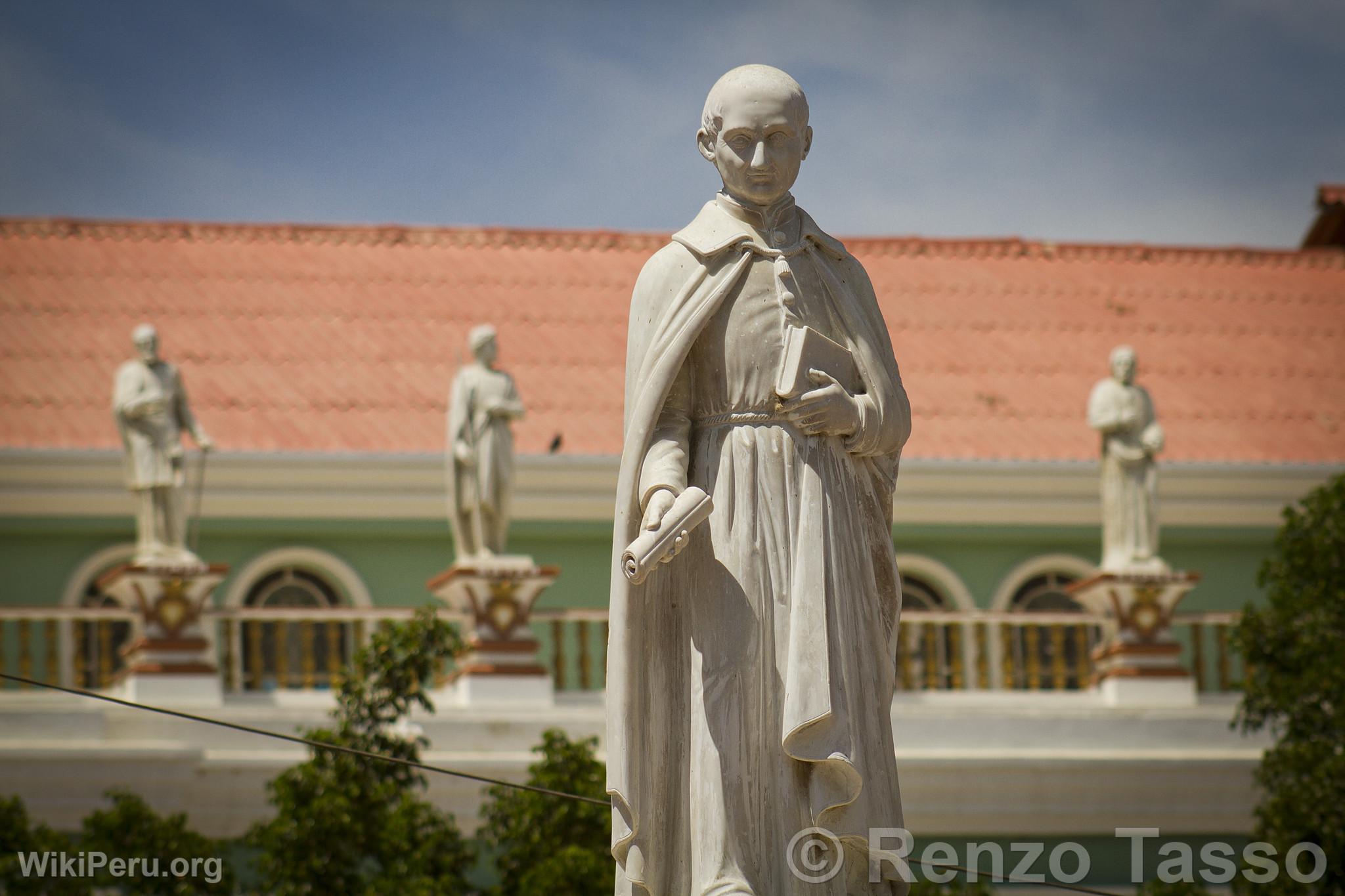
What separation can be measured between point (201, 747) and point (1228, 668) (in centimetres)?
679

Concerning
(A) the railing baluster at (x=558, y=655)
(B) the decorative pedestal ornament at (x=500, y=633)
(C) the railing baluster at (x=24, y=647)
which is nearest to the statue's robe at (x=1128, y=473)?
(A) the railing baluster at (x=558, y=655)

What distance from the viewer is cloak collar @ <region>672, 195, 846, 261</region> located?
15.7 feet

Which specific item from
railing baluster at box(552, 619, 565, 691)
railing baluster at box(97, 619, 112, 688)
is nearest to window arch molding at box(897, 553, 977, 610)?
railing baluster at box(552, 619, 565, 691)

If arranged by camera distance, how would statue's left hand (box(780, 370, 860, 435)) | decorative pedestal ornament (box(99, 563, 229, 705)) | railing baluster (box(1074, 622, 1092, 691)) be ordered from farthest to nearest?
railing baluster (box(1074, 622, 1092, 691)) → decorative pedestal ornament (box(99, 563, 229, 705)) → statue's left hand (box(780, 370, 860, 435))

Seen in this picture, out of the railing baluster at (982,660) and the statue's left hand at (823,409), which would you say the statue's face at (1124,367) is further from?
the statue's left hand at (823,409)

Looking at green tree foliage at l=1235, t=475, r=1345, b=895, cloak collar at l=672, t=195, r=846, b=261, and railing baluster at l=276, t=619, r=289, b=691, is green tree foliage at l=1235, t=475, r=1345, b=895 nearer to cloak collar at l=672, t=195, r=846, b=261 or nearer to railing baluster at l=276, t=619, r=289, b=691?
railing baluster at l=276, t=619, r=289, b=691

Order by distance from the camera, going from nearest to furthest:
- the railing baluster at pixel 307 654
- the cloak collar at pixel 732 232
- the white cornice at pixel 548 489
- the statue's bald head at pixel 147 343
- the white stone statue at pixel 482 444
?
the cloak collar at pixel 732 232 → the statue's bald head at pixel 147 343 → the white stone statue at pixel 482 444 → the railing baluster at pixel 307 654 → the white cornice at pixel 548 489

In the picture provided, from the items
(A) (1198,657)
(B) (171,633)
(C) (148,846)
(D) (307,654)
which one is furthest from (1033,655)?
(C) (148,846)

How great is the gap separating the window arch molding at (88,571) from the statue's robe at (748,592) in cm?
1178

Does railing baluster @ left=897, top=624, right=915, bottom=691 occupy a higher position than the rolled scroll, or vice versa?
railing baluster @ left=897, top=624, right=915, bottom=691

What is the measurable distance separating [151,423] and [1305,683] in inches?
267

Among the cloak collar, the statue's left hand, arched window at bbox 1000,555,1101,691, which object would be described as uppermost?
arched window at bbox 1000,555,1101,691

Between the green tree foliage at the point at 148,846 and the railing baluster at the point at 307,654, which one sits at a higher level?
the railing baluster at the point at 307,654

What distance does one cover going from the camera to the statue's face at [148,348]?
13.1 meters
